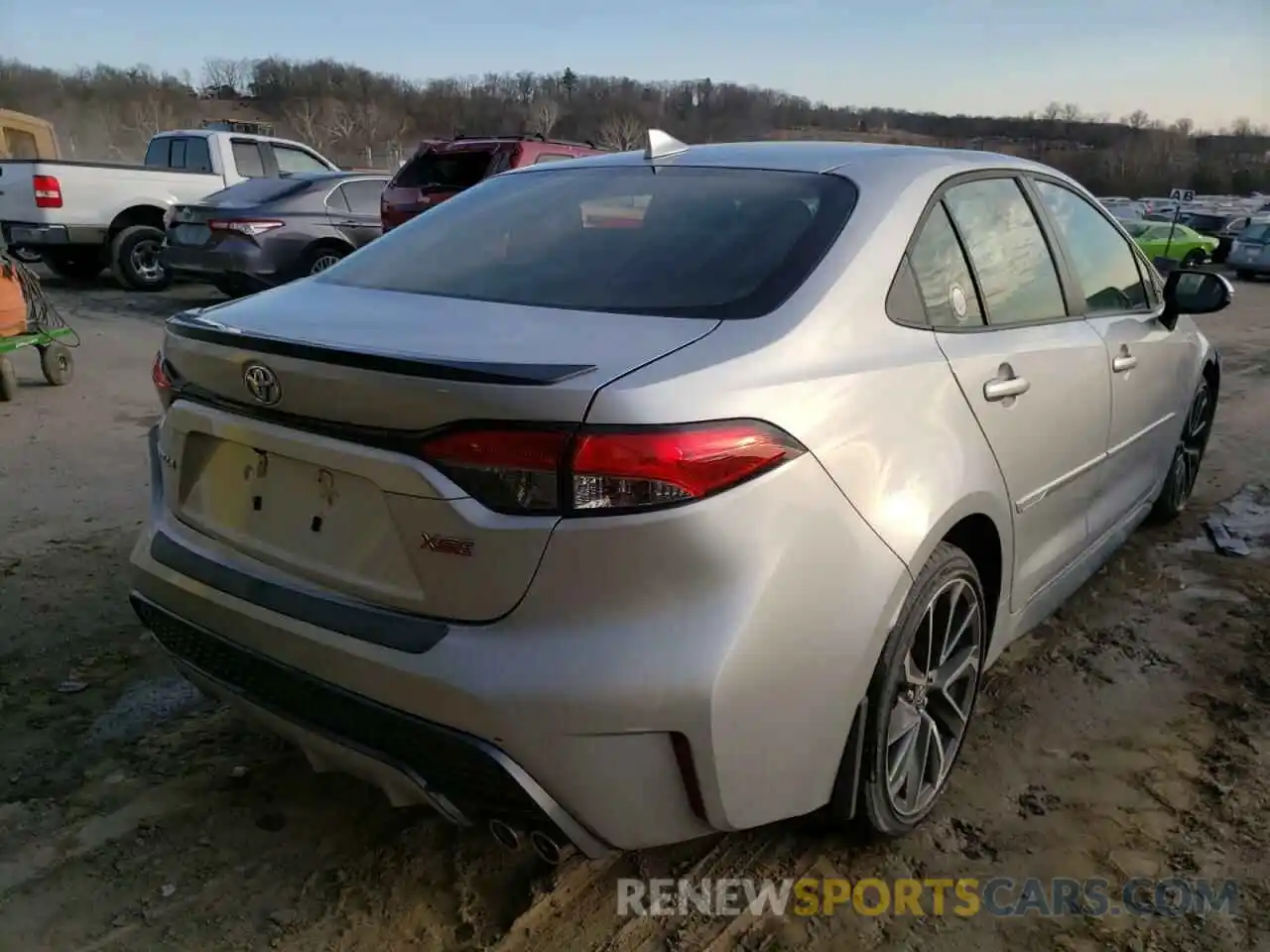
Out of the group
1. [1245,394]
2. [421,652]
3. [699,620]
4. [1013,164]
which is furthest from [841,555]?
[1245,394]

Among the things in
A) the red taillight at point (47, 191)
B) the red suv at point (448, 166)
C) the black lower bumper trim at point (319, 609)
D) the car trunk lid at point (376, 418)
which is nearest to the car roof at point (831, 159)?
the car trunk lid at point (376, 418)

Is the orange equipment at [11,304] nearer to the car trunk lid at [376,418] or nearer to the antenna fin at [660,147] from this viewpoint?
the car trunk lid at [376,418]

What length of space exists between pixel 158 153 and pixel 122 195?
2063 mm

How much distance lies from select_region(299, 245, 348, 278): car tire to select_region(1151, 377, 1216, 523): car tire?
7960 millimetres

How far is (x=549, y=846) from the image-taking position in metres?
1.93

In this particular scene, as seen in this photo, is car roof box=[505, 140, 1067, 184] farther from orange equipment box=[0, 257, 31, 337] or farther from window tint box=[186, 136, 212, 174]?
window tint box=[186, 136, 212, 174]

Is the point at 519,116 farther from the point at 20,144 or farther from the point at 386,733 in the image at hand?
the point at 386,733

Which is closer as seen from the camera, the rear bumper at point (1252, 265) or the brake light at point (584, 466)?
the brake light at point (584, 466)

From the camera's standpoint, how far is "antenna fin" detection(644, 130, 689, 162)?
117 inches

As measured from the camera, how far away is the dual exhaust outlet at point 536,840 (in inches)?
74.6

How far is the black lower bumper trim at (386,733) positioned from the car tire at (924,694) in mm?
783

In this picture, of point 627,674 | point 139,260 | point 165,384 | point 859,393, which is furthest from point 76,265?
point 627,674

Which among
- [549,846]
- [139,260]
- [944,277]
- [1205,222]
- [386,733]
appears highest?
[944,277]

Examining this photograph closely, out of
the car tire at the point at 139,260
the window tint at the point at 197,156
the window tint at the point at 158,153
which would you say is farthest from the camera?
the window tint at the point at 158,153
